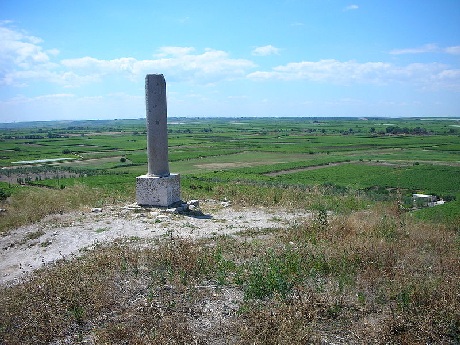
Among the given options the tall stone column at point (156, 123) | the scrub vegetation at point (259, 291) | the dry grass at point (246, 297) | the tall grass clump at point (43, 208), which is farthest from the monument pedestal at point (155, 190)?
the dry grass at point (246, 297)

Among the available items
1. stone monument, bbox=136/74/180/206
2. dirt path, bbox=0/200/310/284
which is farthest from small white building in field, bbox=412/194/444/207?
stone monument, bbox=136/74/180/206

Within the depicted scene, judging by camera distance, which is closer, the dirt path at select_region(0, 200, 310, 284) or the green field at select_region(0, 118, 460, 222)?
the dirt path at select_region(0, 200, 310, 284)

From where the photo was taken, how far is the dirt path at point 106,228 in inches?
378

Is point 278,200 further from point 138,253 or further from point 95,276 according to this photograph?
point 95,276

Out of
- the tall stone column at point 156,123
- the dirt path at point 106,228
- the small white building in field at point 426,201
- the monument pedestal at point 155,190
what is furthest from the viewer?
the small white building in field at point 426,201

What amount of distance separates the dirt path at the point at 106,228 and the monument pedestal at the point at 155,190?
41 cm

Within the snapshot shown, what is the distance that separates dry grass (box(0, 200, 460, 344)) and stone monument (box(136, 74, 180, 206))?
5.21 meters

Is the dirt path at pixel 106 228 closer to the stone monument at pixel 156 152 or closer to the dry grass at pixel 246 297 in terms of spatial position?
the stone monument at pixel 156 152

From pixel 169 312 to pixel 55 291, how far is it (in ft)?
6.50

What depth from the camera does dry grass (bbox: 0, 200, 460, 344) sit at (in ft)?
17.1

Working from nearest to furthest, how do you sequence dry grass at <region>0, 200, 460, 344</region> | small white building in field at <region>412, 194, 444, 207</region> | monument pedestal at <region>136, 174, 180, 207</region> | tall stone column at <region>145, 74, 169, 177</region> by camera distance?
dry grass at <region>0, 200, 460, 344</region> < tall stone column at <region>145, 74, 169, 177</region> < monument pedestal at <region>136, 174, 180, 207</region> < small white building in field at <region>412, 194, 444, 207</region>

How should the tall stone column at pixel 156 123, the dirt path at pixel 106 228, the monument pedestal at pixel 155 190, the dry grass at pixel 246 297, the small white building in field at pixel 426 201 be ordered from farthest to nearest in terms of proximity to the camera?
the small white building in field at pixel 426 201, the monument pedestal at pixel 155 190, the tall stone column at pixel 156 123, the dirt path at pixel 106 228, the dry grass at pixel 246 297

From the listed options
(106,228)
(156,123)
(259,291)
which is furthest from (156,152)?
(259,291)

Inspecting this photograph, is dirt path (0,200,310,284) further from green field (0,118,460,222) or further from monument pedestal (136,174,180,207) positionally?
green field (0,118,460,222)
